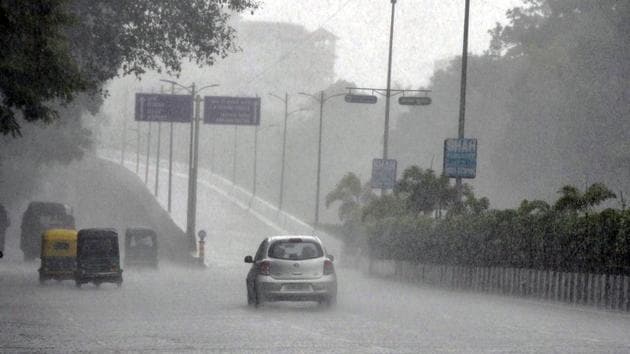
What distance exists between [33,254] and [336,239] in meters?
24.0

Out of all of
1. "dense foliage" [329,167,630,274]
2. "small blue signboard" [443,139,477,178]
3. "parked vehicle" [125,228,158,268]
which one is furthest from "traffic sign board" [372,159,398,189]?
"small blue signboard" [443,139,477,178]

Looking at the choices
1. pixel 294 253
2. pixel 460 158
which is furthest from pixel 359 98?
pixel 294 253

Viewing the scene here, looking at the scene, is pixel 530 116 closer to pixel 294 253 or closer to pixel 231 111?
pixel 231 111

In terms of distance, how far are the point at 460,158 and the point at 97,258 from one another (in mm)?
11807

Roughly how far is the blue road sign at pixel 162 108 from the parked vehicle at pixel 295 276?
45519 mm

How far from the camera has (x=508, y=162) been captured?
324 feet

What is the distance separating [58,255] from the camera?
42.3 m

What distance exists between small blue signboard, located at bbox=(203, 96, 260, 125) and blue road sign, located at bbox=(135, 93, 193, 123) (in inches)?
42.8

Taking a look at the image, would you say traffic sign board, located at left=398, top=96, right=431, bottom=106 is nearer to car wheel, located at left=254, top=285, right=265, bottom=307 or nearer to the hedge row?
the hedge row

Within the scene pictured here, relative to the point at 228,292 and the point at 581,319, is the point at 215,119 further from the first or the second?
the point at 581,319

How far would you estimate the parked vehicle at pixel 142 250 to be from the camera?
5891 centimetres

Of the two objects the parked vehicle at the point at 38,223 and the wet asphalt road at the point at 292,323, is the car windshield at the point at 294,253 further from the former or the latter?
the parked vehicle at the point at 38,223

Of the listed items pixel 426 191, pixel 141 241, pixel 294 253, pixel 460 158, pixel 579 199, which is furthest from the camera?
pixel 141 241

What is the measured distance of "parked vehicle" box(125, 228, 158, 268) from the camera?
58906mm
